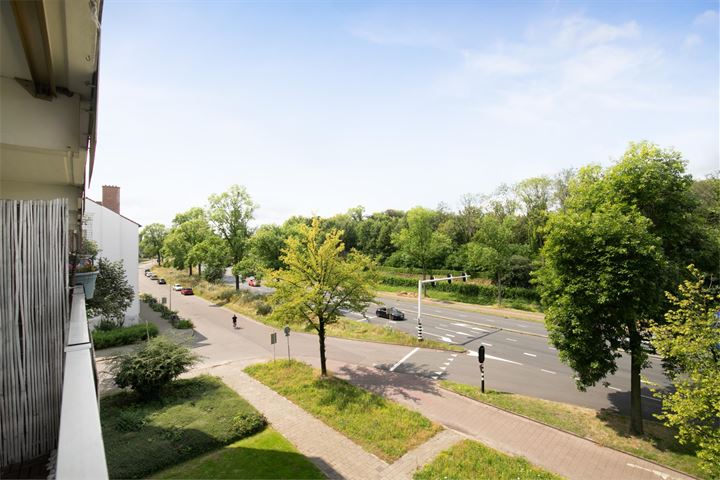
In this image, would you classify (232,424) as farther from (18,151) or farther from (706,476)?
(706,476)

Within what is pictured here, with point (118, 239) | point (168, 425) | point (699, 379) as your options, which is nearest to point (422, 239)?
point (118, 239)

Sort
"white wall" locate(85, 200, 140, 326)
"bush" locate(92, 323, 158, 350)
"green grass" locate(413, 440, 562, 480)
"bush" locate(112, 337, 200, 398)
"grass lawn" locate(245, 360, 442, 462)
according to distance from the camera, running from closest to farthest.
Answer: "green grass" locate(413, 440, 562, 480) < "grass lawn" locate(245, 360, 442, 462) < "bush" locate(112, 337, 200, 398) < "bush" locate(92, 323, 158, 350) < "white wall" locate(85, 200, 140, 326)

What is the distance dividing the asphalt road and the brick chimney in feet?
32.4

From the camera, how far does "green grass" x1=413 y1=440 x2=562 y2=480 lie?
8.65 meters

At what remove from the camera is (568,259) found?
36.3 feet

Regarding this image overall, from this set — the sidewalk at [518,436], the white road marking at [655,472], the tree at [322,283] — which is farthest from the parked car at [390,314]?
the white road marking at [655,472]

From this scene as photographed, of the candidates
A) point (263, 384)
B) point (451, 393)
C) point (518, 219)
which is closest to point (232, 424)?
point (263, 384)

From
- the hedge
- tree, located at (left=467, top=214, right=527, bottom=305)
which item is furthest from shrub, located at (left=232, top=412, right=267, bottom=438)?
tree, located at (left=467, top=214, right=527, bottom=305)

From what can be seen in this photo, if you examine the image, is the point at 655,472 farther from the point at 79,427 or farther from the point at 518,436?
the point at 79,427

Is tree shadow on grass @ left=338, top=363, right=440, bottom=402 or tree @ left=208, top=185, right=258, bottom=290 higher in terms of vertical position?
tree @ left=208, top=185, right=258, bottom=290

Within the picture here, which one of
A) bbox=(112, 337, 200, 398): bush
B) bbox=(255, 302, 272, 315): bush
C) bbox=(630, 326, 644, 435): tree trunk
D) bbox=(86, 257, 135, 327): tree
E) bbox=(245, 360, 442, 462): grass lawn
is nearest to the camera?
bbox=(245, 360, 442, 462): grass lawn

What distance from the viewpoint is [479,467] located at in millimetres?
8953

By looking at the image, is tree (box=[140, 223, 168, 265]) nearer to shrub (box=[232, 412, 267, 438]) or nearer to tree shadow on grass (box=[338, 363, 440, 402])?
tree shadow on grass (box=[338, 363, 440, 402])

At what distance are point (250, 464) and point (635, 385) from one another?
38.6 feet
